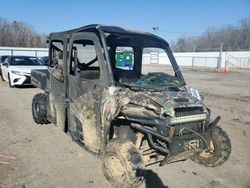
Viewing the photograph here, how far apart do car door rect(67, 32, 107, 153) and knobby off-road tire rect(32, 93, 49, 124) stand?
1.92 metres

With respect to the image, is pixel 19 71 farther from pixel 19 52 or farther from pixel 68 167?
pixel 19 52

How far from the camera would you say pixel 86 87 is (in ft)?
15.6

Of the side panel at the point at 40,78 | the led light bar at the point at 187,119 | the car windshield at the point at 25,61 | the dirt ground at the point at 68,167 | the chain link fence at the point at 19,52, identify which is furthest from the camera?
the chain link fence at the point at 19,52

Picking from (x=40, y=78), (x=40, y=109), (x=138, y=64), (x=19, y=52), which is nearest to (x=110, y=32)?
(x=138, y=64)

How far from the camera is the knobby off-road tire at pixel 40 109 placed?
23.1 feet

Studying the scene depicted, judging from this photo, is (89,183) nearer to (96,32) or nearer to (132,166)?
(132,166)

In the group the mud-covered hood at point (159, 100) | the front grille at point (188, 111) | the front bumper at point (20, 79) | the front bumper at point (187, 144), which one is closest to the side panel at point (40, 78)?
the mud-covered hood at point (159, 100)

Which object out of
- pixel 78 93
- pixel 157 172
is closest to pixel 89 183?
pixel 157 172

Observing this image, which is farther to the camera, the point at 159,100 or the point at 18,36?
the point at 18,36

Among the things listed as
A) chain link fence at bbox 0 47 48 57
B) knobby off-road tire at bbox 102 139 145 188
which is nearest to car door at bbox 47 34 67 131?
knobby off-road tire at bbox 102 139 145 188

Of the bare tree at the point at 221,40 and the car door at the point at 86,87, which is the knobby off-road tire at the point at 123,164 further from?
the bare tree at the point at 221,40

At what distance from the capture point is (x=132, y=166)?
154 inches

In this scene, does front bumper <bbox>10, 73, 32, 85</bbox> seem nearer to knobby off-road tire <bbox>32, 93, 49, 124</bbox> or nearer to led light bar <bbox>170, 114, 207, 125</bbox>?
knobby off-road tire <bbox>32, 93, 49, 124</bbox>

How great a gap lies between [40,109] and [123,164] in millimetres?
3705
